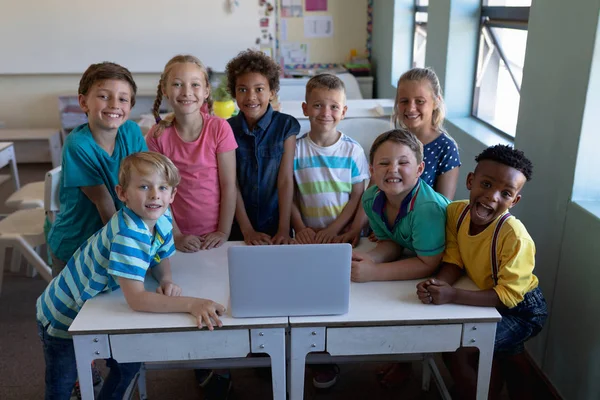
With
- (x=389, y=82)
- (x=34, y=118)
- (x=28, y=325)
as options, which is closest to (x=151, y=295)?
(x=28, y=325)

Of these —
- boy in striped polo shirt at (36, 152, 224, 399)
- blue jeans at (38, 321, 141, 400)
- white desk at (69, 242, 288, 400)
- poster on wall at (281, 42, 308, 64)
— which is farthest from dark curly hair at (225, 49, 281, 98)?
poster on wall at (281, 42, 308, 64)

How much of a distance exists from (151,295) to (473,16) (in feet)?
8.48

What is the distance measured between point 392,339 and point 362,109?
2107mm

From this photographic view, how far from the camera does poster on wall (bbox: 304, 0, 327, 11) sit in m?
5.20

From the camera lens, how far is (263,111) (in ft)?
6.50

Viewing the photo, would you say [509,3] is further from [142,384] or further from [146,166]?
[142,384]

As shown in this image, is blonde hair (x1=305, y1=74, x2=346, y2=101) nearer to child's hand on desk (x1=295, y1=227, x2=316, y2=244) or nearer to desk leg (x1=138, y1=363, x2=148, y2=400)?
child's hand on desk (x1=295, y1=227, x2=316, y2=244)

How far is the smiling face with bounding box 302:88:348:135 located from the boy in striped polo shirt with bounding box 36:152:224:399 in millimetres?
636

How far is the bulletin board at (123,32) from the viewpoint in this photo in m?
5.21

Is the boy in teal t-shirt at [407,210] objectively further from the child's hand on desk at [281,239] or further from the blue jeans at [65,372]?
the blue jeans at [65,372]

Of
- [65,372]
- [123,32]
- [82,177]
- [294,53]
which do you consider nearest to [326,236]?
[82,177]

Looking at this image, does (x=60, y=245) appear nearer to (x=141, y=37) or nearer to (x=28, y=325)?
(x=28, y=325)

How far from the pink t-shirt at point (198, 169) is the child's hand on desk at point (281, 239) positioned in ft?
0.71

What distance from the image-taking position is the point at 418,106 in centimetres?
191
